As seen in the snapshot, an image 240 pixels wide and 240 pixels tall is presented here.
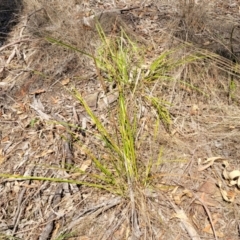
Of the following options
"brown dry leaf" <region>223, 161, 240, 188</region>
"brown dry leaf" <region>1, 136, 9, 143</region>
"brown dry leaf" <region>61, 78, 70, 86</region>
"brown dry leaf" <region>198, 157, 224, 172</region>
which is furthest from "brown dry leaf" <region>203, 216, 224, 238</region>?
"brown dry leaf" <region>61, 78, 70, 86</region>

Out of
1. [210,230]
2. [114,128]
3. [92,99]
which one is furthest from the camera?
[92,99]

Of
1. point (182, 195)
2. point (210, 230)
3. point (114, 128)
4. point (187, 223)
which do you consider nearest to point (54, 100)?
point (114, 128)

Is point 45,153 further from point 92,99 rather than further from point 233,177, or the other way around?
point 233,177

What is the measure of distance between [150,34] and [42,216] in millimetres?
1998

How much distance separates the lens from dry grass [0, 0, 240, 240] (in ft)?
5.92

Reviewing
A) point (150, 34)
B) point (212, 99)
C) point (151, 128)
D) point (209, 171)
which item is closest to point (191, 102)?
point (212, 99)

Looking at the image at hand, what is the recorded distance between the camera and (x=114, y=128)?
7.05 ft

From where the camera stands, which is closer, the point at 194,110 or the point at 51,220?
the point at 51,220

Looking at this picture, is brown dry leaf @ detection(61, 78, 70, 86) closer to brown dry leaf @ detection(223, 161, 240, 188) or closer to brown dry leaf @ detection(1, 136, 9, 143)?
brown dry leaf @ detection(1, 136, 9, 143)

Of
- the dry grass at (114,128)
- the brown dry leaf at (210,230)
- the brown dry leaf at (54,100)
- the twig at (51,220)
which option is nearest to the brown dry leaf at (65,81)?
the dry grass at (114,128)

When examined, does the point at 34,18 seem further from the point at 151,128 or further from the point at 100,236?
the point at 100,236

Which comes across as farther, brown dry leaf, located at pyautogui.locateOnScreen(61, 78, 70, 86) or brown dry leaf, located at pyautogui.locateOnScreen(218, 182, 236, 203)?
brown dry leaf, located at pyautogui.locateOnScreen(61, 78, 70, 86)

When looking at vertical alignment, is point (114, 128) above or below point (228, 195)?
above

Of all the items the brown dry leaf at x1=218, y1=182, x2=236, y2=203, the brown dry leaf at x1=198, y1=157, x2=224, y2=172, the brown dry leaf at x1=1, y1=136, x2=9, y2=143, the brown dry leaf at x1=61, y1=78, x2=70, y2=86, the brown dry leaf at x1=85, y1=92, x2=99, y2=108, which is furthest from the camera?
the brown dry leaf at x1=61, y1=78, x2=70, y2=86
